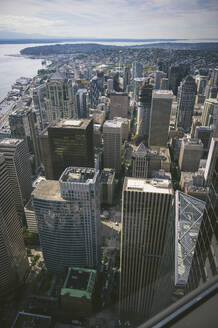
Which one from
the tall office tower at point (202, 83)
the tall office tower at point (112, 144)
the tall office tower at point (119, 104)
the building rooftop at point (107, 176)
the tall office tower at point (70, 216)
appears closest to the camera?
the tall office tower at point (70, 216)

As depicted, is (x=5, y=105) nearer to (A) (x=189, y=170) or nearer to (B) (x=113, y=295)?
(A) (x=189, y=170)

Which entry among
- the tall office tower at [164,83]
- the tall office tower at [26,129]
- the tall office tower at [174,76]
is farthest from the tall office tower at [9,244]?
the tall office tower at [174,76]

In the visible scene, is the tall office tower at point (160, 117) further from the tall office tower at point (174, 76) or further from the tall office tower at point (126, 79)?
the tall office tower at point (126, 79)

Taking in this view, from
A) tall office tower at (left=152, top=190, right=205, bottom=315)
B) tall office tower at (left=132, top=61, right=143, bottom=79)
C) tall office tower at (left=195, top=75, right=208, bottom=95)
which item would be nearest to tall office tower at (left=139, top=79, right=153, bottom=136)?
tall office tower at (left=195, top=75, right=208, bottom=95)

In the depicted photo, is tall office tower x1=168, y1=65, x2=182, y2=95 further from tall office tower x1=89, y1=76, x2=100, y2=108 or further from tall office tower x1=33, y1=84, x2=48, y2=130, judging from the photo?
tall office tower x1=33, y1=84, x2=48, y2=130

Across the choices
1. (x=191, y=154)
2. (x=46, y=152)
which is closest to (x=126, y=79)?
(x=191, y=154)
